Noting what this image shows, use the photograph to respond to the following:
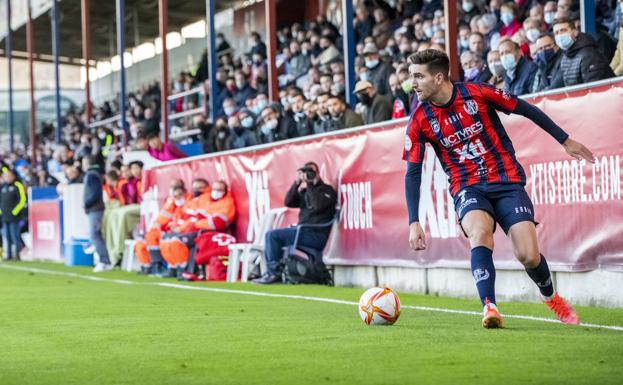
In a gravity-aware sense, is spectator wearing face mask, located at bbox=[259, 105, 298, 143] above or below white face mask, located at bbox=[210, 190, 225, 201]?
above

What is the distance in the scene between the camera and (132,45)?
44000 millimetres

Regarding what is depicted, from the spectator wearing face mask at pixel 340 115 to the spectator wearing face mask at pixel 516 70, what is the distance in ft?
9.10

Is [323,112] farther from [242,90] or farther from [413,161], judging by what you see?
[242,90]

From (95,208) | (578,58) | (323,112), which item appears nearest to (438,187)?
(578,58)

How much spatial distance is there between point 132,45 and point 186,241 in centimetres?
2828

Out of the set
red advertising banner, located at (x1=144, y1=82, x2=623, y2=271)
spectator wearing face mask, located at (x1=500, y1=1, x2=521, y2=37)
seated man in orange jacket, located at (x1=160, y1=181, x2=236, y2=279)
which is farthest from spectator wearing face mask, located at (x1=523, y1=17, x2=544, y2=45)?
seated man in orange jacket, located at (x1=160, y1=181, x2=236, y2=279)

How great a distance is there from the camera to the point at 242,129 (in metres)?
19.2

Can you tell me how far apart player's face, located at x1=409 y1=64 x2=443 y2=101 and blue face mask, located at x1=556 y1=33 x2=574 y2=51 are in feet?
11.8

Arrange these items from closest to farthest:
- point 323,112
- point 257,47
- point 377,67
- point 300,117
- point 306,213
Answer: point 306,213
point 323,112
point 300,117
point 377,67
point 257,47

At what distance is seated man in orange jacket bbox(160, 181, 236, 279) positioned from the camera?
54.8 feet

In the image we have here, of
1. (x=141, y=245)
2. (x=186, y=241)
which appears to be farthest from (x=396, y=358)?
(x=141, y=245)

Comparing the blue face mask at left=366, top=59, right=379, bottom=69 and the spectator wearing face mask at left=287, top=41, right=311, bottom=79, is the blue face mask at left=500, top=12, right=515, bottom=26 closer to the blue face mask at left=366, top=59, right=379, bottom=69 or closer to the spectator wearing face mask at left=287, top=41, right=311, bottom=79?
the blue face mask at left=366, top=59, right=379, bottom=69

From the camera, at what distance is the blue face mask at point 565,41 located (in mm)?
11140

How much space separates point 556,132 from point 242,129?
460 inches
